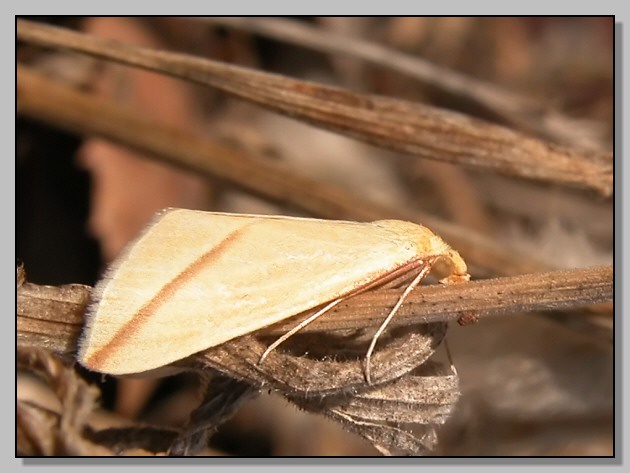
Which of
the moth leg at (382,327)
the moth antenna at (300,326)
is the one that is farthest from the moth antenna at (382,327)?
the moth antenna at (300,326)

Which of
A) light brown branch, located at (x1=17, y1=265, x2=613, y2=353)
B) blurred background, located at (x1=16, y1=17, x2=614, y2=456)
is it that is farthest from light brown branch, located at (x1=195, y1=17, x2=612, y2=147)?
light brown branch, located at (x1=17, y1=265, x2=613, y2=353)

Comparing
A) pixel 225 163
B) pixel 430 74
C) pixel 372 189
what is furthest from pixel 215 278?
pixel 372 189

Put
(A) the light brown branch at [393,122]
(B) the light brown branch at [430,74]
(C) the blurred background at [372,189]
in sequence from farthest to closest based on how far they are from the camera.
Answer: (B) the light brown branch at [430,74] → (C) the blurred background at [372,189] → (A) the light brown branch at [393,122]

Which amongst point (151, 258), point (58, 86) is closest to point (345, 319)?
point (151, 258)

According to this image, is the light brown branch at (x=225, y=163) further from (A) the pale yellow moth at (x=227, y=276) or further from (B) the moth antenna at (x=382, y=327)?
(B) the moth antenna at (x=382, y=327)

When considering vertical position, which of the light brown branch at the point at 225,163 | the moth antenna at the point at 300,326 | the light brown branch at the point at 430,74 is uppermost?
the light brown branch at the point at 430,74

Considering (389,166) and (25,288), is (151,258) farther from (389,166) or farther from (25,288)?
(389,166)
